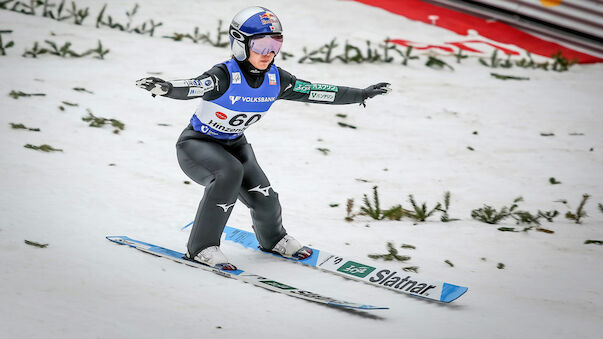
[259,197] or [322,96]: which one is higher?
[322,96]

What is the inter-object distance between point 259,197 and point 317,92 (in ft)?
2.88

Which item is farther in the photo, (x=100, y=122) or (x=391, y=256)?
(x=100, y=122)

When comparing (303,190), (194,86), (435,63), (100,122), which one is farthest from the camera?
(435,63)

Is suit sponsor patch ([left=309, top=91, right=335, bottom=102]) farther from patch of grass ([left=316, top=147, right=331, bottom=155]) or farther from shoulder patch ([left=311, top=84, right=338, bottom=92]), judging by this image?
patch of grass ([left=316, top=147, right=331, bottom=155])

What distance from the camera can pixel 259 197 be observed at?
5098mm

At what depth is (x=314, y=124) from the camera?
8227 millimetres

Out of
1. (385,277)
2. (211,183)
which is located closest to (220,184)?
(211,183)

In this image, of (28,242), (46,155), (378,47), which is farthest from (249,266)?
(378,47)

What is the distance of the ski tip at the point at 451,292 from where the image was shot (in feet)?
14.9

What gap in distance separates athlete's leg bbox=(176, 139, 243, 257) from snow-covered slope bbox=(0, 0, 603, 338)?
29cm

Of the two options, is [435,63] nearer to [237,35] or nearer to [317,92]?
[317,92]

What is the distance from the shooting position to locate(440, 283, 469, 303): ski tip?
178 inches

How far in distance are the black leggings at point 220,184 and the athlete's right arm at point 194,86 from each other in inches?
16.3

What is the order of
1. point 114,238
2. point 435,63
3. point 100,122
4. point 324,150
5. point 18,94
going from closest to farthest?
point 114,238 < point 100,122 < point 324,150 < point 18,94 < point 435,63
